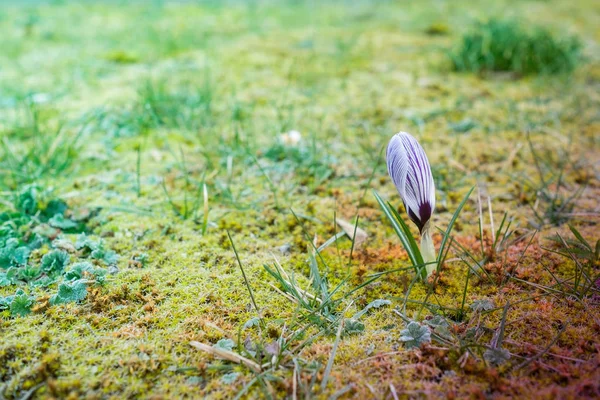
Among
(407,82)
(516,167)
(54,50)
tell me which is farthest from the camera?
(54,50)

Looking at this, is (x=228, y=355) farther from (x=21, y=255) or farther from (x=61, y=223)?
(x=61, y=223)

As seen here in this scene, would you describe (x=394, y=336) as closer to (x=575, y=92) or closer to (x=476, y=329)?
(x=476, y=329)

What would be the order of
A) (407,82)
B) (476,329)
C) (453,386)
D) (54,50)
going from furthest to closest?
(54,50)
(407,82)
(476,329)
(453,386)

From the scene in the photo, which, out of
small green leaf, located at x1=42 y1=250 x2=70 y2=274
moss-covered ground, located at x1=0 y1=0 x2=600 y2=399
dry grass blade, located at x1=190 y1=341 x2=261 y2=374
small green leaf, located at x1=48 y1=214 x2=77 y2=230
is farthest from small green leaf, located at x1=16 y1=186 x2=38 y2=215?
dry grass blade, located at x1=190 y1=341 x2=261 y2=374

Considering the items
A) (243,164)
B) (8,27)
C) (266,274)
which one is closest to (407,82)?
(243,164)

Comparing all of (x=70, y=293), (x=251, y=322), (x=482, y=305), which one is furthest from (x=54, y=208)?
(x=482, y=305)

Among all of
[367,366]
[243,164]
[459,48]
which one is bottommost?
[367,366]

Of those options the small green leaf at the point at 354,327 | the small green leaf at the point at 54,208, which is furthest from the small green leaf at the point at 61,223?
the small green leaf at the point at 354,327
